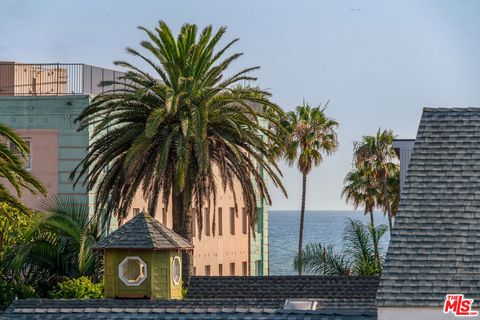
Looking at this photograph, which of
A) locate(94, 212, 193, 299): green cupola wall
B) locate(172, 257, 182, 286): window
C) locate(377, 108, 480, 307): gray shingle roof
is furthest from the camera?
locate(172, 257, 182, 286): window

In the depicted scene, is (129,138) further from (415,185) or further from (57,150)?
(415,185)

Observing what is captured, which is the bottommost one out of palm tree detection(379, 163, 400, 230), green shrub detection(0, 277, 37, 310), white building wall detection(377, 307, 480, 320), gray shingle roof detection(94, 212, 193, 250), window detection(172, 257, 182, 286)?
green shrub detection(0, 277, 37, 310)

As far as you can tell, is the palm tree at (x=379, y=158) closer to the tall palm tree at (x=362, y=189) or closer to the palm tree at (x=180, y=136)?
the tall palm tree at (x=362, y=189)

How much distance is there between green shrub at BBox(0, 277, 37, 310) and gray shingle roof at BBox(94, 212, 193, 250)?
33.1ft

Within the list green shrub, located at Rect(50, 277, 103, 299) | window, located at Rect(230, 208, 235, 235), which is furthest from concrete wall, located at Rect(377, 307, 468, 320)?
window, located at Rect(230, 208, 235, 235)

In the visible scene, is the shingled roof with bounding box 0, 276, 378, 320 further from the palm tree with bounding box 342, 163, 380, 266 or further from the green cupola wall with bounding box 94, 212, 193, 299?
the palm tree with bounding box 342, 163, 380, 266

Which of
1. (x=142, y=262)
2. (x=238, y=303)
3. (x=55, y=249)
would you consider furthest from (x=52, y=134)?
(x=238, y=303)

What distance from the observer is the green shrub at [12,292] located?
4975cm

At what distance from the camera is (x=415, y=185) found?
2830 cm

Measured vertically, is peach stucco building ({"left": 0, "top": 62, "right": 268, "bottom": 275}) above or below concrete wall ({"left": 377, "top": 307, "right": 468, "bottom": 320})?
above

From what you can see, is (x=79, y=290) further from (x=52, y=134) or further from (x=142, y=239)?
(x=52, y=134)

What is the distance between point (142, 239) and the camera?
39844mm

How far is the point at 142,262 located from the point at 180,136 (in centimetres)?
1130

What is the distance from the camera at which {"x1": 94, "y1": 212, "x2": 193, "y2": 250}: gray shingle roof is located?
39625 millimetres
